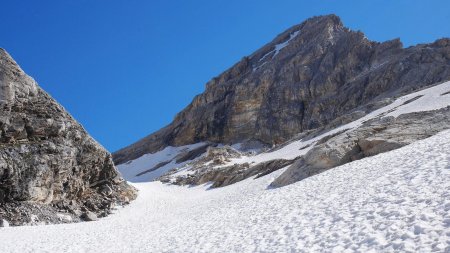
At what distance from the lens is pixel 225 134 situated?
9962cm

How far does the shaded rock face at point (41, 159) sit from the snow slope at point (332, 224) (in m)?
4.52

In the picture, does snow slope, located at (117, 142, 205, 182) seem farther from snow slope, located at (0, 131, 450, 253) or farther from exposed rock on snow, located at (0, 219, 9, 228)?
snow slope, located at (0, 131, 450, 253)

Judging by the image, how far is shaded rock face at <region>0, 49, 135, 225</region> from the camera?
26.8 m

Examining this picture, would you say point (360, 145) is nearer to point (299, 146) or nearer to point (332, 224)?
point (332, 224)

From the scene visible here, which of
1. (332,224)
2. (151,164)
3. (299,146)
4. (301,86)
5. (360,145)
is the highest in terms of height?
(301,86)

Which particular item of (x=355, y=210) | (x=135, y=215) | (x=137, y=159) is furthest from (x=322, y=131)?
(x=137, y=159)

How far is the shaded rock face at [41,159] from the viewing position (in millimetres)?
26750

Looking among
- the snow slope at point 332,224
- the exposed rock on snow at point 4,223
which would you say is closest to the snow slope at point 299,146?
the snow slope at point 332,224

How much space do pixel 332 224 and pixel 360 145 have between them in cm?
1667

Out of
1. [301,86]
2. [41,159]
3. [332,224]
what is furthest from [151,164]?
[332,224]

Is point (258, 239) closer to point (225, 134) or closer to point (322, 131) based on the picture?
point (322, 131)

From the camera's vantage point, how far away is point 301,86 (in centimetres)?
9338

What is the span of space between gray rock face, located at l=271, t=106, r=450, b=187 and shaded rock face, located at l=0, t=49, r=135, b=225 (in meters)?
16.9

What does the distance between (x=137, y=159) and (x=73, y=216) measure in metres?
77.8
